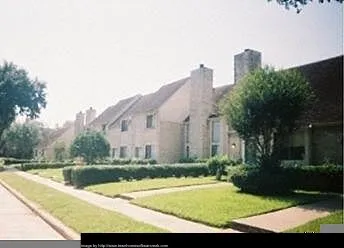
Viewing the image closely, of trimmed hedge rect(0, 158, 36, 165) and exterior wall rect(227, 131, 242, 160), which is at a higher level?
exterior wall rect(227, 131, 242, 160)

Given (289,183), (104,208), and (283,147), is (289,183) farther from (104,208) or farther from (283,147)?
(104,208)

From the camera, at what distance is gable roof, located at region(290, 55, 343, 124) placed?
599cm

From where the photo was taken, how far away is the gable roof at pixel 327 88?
5.99m

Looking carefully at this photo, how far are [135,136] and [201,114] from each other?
174cm

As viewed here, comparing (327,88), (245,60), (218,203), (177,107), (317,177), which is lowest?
(218,203)

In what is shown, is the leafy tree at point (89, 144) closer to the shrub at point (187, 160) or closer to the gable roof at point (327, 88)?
the shrub at point (187, 160)

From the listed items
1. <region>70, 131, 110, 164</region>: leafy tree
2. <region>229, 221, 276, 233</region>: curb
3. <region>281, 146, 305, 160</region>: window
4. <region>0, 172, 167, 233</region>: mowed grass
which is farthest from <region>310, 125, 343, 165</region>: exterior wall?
<region>70, 131, 110, 164</region>: leafy tree

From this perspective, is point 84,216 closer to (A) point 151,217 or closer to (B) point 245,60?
(A) point 151,217

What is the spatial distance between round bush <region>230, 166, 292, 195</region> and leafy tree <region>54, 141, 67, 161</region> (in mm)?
Result: 2474

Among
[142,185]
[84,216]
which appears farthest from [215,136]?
[84,216]

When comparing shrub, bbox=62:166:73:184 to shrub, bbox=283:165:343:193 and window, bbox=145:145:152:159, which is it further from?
shrub, bbox=283:165:343:193

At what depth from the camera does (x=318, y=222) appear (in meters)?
4.55

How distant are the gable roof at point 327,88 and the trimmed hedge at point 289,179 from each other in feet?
2.52

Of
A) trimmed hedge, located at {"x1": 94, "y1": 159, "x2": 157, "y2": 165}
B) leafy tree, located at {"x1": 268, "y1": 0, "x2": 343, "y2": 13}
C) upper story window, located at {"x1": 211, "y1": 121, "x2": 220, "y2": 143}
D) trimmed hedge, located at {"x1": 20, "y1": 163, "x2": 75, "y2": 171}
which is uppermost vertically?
leafy tree, located at {"x1": 268, "y1": 0, "x2": 343, "y2": 13}
